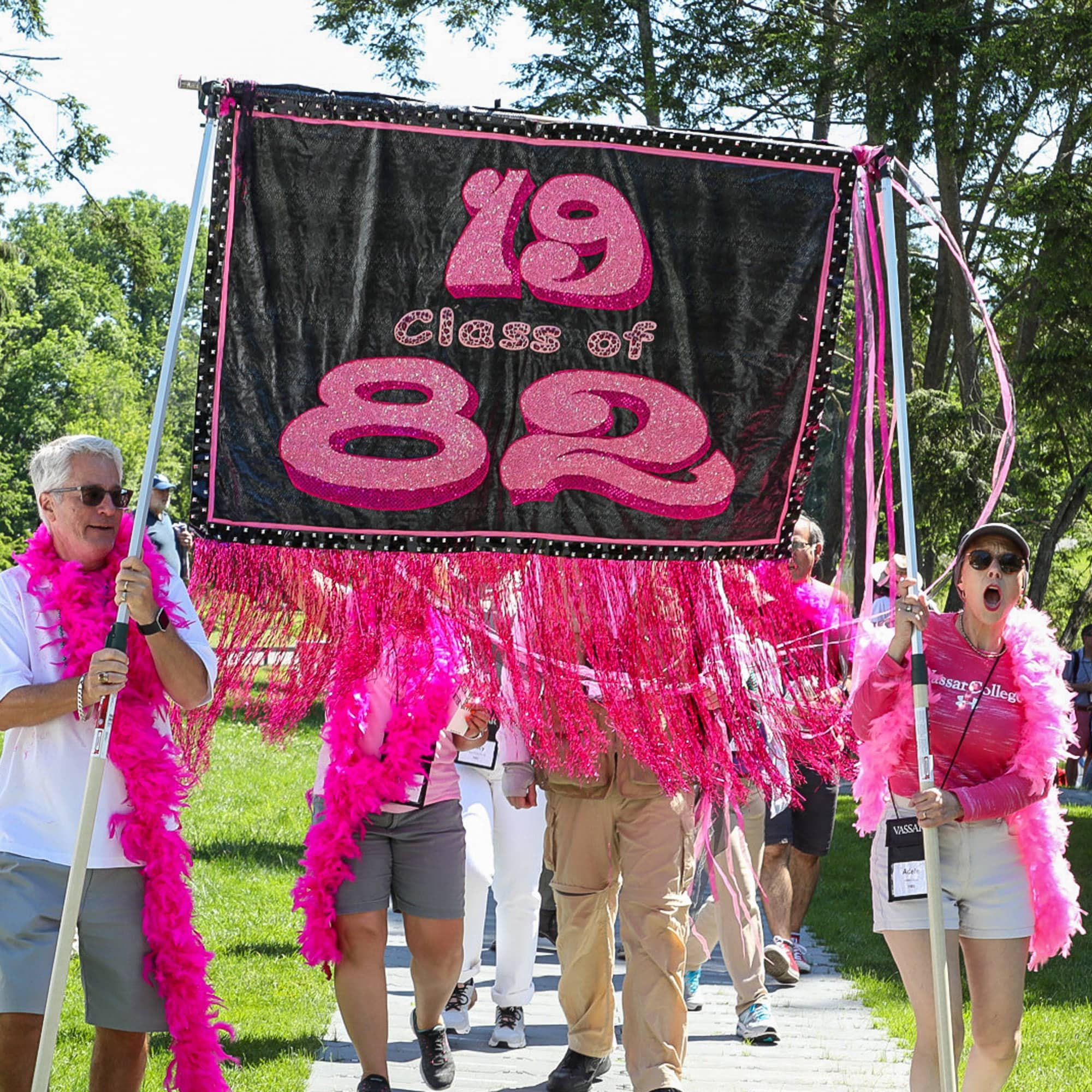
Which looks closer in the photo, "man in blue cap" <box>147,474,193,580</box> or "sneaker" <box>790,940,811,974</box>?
"man in blue cap" <box>147,474,193,580</box>

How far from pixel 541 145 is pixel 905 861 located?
6.81 feet

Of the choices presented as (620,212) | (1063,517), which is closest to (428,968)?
(620,212)

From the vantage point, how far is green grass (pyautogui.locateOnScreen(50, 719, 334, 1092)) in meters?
4.69

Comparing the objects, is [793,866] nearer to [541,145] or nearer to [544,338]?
[544,338]

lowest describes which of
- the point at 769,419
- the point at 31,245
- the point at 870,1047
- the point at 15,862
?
the point at 870,1047

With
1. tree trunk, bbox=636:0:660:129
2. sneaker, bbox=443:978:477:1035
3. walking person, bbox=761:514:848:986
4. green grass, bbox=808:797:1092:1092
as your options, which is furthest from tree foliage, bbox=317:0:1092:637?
sneaker, bbox=443:978:477:1035

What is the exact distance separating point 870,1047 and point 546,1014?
49.0 inches

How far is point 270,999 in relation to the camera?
18.2ft

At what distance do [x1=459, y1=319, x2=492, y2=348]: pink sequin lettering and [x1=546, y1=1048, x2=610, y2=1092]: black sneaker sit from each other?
253 centimetres

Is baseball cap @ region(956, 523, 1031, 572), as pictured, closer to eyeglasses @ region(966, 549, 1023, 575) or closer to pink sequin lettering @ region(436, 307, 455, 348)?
eyeglasses @ region(966, 549, 1023, 575)

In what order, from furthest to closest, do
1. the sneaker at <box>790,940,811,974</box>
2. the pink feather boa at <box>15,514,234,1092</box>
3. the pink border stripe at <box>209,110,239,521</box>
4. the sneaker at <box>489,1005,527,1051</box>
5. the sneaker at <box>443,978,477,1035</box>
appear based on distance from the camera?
the sneaker at <box>790,940,811,974</box> < the sneaker at <box>443,978,477,1035</box> < the sneaker at <box>489,1005,527,1051</box> < the pink feather boa at <box>15,514,234,1092</box> < the pink border stripe at <box>209,110,239,521</box>

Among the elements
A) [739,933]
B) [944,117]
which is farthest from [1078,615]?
[739,933]

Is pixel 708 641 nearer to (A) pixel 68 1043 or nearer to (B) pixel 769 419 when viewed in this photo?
(B) pixel 769 419

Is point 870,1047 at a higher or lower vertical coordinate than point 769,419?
lower
